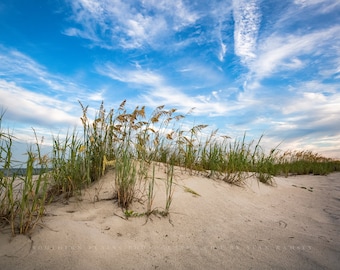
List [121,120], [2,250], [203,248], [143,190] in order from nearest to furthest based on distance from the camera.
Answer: [2,250], [203,248], [143,190], [121,120]

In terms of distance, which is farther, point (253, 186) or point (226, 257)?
point (253, 186)

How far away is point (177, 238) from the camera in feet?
7.98

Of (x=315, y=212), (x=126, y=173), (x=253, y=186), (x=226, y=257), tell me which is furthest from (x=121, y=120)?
(x=315, y=212)

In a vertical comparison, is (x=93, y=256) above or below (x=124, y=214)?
below

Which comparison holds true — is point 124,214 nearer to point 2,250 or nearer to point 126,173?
point 126,173

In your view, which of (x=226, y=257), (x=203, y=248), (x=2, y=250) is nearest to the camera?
(x=2, y=250)

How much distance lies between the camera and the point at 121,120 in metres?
3.46

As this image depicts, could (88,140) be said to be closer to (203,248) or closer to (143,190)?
(143,190)

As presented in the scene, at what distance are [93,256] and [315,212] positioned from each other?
11.2 feet

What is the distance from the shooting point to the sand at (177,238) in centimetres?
197

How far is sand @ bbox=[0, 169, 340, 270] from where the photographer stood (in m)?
1.97

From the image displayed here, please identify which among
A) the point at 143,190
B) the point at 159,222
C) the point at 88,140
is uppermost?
the point at 88,140

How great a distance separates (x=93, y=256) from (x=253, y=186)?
142 inches

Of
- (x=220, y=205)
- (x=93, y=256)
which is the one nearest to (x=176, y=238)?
(x=93, y=256)
